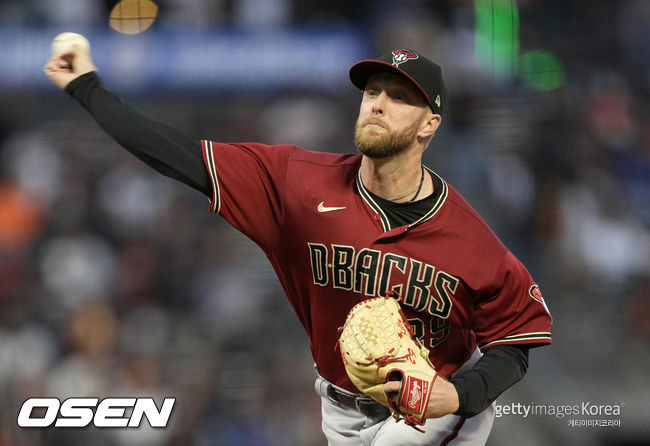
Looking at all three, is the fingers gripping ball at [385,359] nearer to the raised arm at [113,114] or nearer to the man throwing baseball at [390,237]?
the man throwing baseball at [390,237]

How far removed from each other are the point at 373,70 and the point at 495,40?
10.2ft

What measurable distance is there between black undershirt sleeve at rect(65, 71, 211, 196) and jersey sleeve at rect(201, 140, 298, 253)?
9cm

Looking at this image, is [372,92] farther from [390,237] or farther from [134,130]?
[134,130]

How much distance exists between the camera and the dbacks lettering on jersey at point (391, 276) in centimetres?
216

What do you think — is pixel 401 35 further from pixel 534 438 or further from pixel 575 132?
pixel 534 438

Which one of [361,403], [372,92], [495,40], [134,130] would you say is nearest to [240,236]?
[495,40]

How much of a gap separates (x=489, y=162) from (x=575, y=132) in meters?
0.59

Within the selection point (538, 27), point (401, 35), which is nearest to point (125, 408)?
point (401, 35)

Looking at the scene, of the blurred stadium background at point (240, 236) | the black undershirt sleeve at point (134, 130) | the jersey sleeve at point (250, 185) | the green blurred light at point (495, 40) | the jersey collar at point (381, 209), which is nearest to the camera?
the black undershirt sleeve at point (134, 130)

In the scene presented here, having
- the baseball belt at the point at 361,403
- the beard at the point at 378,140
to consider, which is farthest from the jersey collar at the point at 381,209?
the baseball belt at the point at 361,403

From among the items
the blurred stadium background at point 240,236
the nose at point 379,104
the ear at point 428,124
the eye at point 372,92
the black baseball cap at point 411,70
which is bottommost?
the blurred stadium background at point 240,236

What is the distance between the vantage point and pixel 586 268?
458 centimetres

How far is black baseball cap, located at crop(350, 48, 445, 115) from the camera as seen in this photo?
2.10m

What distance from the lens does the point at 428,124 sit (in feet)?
7.29
